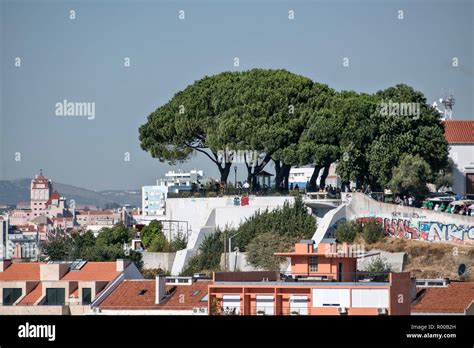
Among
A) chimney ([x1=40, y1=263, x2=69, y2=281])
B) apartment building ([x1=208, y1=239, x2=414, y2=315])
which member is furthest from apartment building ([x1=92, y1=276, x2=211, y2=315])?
chimney ([x1=40, y1=263, x2=69, y2=281])

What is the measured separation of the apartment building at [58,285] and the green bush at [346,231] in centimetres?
1211

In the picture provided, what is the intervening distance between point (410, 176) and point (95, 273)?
18916 millimetres

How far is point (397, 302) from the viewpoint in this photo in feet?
181

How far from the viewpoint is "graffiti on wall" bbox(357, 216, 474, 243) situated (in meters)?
75.6

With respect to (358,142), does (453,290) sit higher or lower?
lower

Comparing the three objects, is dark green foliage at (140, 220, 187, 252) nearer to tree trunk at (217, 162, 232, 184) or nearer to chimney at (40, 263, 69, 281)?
tree trunk at (217, 162, 232, 184)

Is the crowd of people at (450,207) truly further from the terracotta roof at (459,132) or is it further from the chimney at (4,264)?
the chimney at (4,264)

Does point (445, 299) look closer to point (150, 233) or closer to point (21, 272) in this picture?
point (21, 272)

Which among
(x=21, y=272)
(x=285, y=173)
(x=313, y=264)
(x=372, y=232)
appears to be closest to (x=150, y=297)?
(x=313, y=264)

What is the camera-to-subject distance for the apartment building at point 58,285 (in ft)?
203
